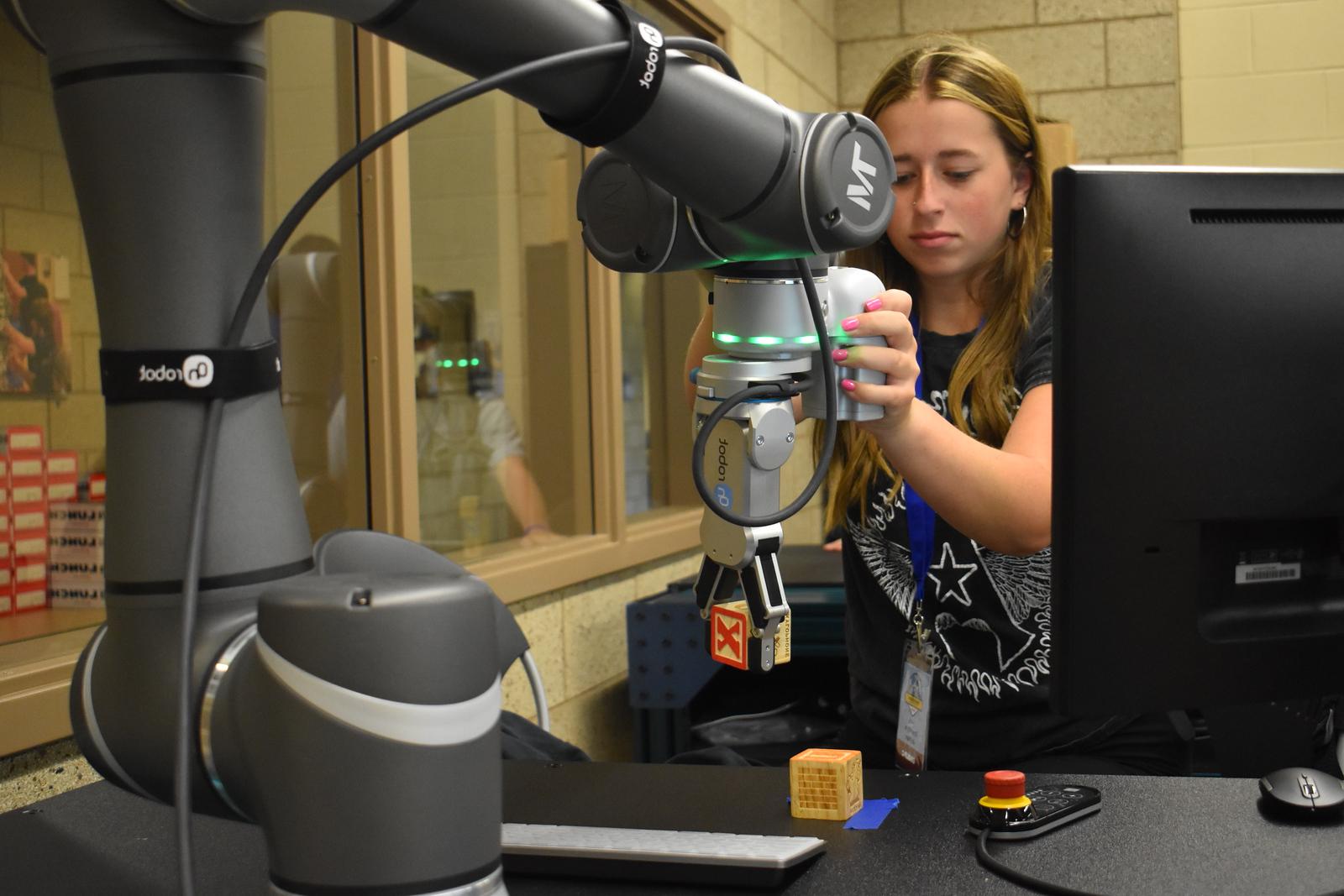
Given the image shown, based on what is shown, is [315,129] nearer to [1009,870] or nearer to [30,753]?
[30,753]

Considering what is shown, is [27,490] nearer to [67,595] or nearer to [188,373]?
[67,595]

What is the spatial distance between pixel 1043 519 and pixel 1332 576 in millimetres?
415

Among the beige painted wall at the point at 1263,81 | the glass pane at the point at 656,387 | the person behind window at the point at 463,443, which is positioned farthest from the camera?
the beige painted wall at the point at 1263,81

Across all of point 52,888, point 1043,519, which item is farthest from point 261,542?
point 1043,519

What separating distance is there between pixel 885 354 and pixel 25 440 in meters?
1.29

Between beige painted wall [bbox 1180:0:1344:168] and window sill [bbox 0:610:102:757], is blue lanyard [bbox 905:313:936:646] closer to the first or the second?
window sill [bbox 0:610:102:757]

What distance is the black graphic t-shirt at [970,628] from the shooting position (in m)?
1.45

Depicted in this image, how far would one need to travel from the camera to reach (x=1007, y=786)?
0.95 m

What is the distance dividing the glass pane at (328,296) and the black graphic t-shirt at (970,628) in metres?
0.95

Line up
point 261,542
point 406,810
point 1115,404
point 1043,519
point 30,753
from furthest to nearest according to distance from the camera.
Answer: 1. point 30,753
2. point 1043,519
3. point 1115,404
4. point 261,542
5. point 406,810

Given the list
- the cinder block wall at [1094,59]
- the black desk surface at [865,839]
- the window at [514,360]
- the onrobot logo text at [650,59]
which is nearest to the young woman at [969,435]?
the black desk surface at [865,839]

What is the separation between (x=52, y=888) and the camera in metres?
0.86

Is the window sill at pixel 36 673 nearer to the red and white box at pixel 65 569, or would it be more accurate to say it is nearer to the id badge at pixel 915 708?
the red and white box at pixel 65 569

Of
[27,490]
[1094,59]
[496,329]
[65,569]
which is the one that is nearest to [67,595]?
[65,569]
